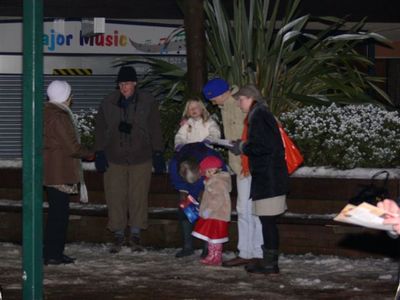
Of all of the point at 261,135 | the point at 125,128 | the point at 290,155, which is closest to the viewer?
the point at 261,135

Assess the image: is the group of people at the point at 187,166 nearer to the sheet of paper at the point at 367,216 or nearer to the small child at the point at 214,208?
the small child at the point at 214,208

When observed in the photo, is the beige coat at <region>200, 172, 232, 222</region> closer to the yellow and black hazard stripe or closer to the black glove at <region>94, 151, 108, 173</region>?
the black glove at <region>94, 151, 108, 173</region>

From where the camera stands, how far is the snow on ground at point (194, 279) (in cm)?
1062

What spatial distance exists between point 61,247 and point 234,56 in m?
4.11

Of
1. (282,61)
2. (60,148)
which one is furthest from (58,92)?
(282,61)

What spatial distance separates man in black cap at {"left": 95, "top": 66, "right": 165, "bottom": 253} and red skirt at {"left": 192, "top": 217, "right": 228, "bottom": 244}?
104cm

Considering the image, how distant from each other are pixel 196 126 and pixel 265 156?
5.06ft

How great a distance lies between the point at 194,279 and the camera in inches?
451

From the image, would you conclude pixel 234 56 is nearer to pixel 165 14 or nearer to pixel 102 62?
pixel 165 14

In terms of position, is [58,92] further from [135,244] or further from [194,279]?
[194,279]

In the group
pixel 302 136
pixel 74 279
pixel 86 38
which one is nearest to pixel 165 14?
pixel 86 38

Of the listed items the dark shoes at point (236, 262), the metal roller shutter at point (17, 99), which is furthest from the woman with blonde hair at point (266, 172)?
the metal roller shutter at point (17, 99)

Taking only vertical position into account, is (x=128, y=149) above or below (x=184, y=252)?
above

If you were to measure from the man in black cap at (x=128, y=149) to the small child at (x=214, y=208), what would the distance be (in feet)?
3.09
